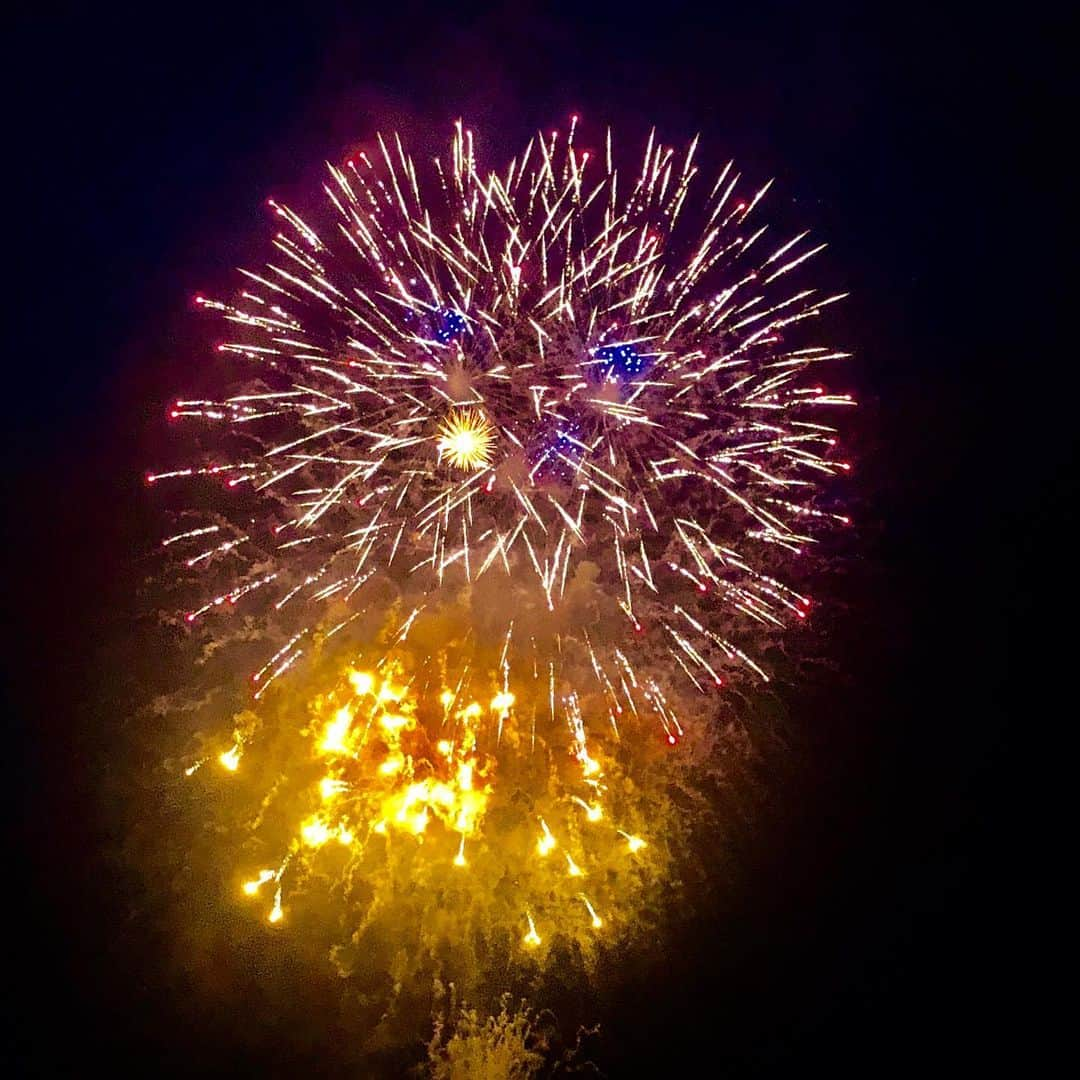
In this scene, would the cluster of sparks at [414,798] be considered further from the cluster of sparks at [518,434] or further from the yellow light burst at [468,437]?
the yellow light burst at [468,437]

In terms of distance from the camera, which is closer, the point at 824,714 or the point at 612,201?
the point at 612,201

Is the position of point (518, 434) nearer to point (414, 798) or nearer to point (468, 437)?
point (468, 437)

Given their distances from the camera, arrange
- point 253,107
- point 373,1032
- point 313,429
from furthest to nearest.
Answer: point 253,107
point 313,429
point 373,1032

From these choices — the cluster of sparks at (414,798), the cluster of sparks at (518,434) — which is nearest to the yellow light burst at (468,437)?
the cluster of sparks at (518,434)

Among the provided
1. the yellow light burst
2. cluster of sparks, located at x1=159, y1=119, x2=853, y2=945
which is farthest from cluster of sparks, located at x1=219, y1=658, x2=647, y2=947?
the yellow light burst

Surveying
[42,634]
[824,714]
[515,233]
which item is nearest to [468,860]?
[824,714]

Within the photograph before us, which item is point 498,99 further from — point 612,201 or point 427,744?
point 427,744
